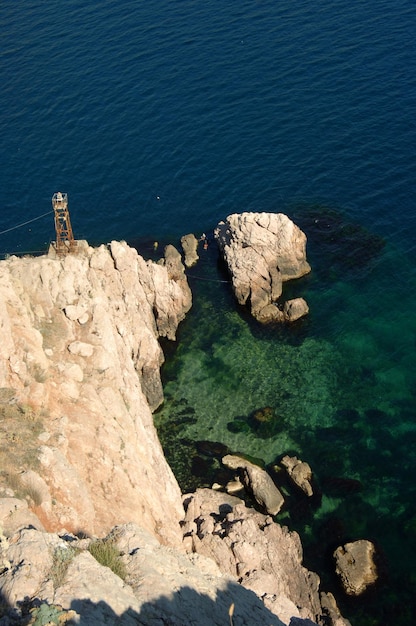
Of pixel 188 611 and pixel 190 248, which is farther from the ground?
pixel 190 248

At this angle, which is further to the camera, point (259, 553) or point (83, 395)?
point (83, 395)

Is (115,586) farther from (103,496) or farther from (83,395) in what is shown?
(83,395)

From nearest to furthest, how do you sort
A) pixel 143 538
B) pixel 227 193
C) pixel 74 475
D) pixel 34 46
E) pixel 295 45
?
pixel 143 538, pixel 74 475, pixel 227 193, pixel 295 45, pixel 34 46

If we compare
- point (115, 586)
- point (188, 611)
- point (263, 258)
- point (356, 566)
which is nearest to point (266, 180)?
point (263, 258)

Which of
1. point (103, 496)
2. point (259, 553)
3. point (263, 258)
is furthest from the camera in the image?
point (263, 258)

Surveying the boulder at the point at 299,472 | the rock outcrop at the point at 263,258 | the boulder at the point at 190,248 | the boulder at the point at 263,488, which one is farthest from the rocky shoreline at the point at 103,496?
the boulder at the point at 190,248

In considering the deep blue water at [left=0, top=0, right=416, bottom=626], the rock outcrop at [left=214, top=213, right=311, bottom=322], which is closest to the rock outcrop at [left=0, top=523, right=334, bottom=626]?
the deep blue water at [left=0, top=0, right=416, bottom=626]

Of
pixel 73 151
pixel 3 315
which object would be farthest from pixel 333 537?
pixel 73 151

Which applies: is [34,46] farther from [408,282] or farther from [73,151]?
[408,282]
